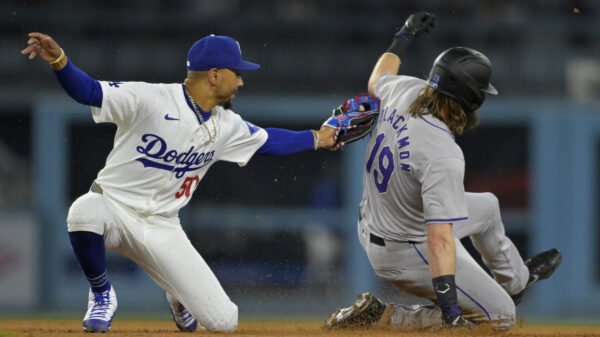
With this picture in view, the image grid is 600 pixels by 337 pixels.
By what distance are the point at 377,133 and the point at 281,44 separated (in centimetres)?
688

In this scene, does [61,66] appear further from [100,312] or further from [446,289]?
[446,289]

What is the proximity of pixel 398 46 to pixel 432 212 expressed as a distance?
1297mm

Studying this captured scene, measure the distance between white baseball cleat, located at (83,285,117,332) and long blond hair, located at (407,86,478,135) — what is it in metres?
1.71

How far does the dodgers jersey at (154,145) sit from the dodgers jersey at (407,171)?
2.56 ft

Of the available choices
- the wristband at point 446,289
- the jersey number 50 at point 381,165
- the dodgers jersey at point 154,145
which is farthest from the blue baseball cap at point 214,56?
the wristband at point 446,289

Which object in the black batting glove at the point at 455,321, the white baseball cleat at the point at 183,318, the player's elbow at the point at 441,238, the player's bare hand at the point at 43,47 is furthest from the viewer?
the white baseball cleat at the point at 183,318

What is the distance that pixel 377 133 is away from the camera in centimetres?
541

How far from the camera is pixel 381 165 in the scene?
530cm

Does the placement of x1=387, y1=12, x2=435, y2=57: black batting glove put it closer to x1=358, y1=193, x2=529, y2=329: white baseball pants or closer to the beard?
x1=358, y1=193, x2=529, y2=329: white baseball pants

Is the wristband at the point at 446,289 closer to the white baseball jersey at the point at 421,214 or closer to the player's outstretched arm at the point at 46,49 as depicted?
the white baseball jersey at the point at 421,214

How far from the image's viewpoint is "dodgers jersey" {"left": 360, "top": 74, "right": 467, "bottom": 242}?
4.96 meters

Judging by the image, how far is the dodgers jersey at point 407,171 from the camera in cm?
496

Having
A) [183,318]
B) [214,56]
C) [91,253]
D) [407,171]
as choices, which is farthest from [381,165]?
[91,253]

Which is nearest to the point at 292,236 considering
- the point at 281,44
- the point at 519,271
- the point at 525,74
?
the point at 281,44
